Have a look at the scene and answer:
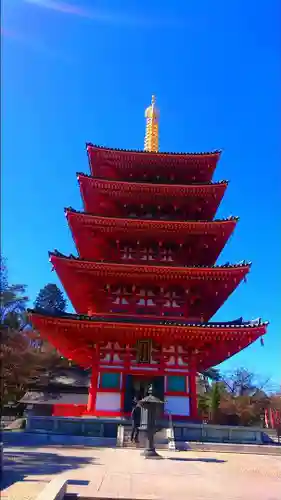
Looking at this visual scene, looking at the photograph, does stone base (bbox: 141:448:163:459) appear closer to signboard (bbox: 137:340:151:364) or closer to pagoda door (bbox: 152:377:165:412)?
pagoda door (bbox: 152:377:165:412)

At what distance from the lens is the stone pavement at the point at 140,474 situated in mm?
6699

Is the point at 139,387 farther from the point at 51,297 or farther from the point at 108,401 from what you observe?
the point at 51,297

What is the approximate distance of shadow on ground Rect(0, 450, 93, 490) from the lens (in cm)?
732

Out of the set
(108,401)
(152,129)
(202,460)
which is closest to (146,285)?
(108,401)

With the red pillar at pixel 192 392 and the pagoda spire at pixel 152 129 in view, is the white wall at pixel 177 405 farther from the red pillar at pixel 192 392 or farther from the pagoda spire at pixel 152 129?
the pagoda spire at pixel 152 129

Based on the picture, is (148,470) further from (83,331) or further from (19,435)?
(83,331)

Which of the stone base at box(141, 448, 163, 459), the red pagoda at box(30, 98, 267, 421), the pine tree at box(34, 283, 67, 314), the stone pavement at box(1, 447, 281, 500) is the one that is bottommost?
the stone pavement at box(1, 447, 281, 500)

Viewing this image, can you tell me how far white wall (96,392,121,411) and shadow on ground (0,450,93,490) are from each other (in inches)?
257

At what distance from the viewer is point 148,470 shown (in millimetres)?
9117

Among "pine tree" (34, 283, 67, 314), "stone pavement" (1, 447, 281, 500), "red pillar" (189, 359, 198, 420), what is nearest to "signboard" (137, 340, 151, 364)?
"red pillar" (189, 359, 198, 420)

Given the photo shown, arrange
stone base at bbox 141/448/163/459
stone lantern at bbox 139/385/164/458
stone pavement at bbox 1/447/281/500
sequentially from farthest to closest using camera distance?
stone lantern at bbox 139/385/164/458 → stone base at bbox 141/448/163/459 → stone pavement at bbox 1/447/281/500

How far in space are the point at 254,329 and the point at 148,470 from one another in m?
9.08

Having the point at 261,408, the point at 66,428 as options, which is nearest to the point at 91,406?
the point at 66,428

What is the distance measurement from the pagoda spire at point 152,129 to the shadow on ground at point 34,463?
2182 cm
